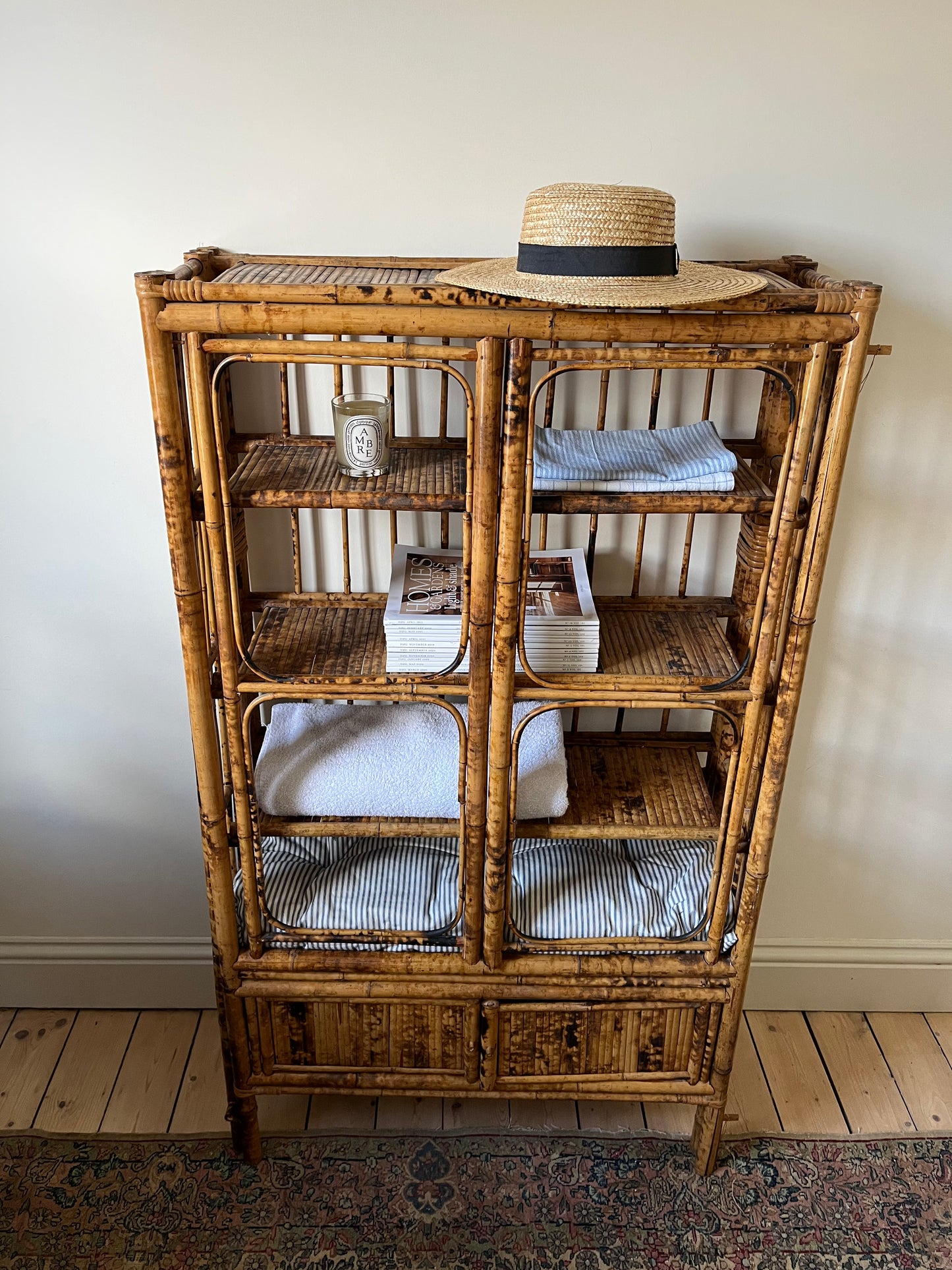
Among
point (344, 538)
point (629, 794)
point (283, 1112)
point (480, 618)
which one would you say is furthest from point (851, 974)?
point (344, 538)

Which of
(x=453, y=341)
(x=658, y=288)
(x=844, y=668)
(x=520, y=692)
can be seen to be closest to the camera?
(x=658, y=288)

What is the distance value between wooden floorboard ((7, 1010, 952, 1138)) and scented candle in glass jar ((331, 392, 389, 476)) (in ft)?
4.00

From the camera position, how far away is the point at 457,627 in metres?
1.48

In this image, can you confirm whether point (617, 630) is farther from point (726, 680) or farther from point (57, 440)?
point (57, 440)

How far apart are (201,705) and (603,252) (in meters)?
0.84

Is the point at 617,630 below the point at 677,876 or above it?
above

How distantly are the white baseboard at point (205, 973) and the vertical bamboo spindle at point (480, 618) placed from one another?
82cm

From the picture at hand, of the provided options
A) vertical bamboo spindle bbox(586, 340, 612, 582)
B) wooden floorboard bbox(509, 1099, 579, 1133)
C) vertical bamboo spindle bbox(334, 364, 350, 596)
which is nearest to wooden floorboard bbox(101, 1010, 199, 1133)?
wooden floorboard bbox(509, 1099, 579, 1133)

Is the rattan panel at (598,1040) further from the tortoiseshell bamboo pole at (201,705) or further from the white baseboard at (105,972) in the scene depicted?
the white baseboard at (105,972)

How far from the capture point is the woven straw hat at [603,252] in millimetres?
1203

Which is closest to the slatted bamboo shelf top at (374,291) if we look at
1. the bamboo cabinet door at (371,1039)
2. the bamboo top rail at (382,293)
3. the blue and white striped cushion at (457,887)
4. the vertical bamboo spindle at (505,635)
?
the bamboo top rail at (382,293)

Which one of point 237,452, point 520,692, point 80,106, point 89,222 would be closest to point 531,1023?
point 520,692

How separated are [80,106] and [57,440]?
515 millimetres

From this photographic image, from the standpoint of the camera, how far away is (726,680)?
1.48 metres
